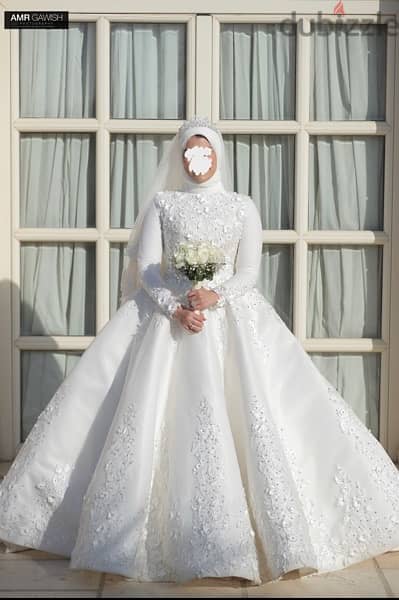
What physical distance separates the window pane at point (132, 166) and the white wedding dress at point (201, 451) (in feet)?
4.01

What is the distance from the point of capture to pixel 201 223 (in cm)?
441

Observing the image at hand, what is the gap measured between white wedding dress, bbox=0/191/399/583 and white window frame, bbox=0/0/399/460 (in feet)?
4.07

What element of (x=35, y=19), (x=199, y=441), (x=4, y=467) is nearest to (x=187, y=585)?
(x=199, y=441)

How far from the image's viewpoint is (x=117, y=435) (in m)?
3.99

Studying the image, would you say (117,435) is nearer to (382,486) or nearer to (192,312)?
(192,312)

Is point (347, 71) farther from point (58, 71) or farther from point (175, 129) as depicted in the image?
point (58, 71)

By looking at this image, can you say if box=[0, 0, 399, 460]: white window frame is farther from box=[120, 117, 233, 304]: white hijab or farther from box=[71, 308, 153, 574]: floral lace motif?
box=[71, 308, 153, 574]: floral lace motif

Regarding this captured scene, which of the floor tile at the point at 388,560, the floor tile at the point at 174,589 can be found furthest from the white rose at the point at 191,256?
the floor tile at the point at 388,560

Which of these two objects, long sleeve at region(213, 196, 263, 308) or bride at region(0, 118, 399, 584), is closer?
bride at region(0, 118, 399, 584)

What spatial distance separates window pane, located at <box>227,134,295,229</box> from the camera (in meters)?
5.68

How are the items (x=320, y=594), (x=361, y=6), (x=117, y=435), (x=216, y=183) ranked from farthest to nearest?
(x=361, y=6) → (x=216, y=183) → (x=117, y=435) → (x=320, y=594)

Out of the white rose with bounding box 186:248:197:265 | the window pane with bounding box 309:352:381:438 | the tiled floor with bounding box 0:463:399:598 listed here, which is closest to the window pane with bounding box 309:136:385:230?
the window pane with bounding box 309:352:381:438

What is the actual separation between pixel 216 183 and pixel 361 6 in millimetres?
1822

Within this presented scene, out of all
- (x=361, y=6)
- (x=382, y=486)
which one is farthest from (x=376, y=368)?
(x=361, y=6)
